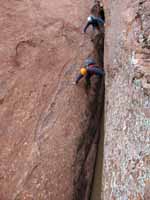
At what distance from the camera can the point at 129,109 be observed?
330cm

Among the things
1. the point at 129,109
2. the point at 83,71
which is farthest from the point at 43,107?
the point at 129,109

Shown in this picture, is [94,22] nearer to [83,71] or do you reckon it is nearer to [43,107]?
[83,71]

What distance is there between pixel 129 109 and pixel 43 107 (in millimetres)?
1849

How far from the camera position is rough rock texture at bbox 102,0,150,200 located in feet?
9.37

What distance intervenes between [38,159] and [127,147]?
1541 millimetres

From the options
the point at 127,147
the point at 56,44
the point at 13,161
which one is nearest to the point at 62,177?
the point at 13,161

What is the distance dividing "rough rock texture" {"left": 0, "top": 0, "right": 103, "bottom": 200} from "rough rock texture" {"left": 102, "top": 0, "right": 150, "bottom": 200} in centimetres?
79

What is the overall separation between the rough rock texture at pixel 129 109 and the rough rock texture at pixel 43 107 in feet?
2.60

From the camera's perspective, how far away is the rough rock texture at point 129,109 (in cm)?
286

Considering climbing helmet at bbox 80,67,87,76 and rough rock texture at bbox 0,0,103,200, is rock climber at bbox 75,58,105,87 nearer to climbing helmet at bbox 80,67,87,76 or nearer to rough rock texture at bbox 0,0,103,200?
climbing helmet at bbox 80,67,87,76

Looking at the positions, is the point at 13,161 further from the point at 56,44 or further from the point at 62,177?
the point at 56,44

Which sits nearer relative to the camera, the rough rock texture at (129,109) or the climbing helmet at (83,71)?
the rough rock texture at (129,109)

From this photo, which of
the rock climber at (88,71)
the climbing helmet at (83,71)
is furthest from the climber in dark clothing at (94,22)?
the climbing helmet at (83,71)

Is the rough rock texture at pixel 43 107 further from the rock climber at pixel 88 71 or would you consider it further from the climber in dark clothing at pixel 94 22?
the climber in dark clothing at pixel 94 22
